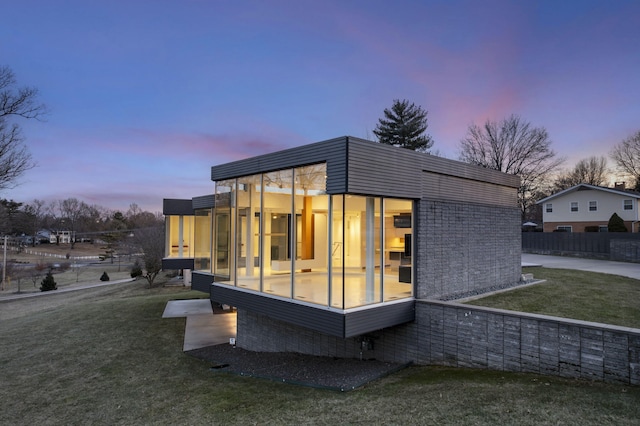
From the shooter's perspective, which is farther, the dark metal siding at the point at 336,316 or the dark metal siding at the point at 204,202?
the dark metal siding at the point at 204,202

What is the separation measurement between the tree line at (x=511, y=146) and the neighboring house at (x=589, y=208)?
4.40m

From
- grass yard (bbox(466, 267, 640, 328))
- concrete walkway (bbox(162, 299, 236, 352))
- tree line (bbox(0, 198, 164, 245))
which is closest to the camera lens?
grass yard (bbox(466, 267, 640, 328))

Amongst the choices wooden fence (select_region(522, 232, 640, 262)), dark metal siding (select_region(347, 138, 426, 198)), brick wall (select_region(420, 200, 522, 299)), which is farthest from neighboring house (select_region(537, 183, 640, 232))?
dark metal siding (select_region(347, 138, 426, 198))

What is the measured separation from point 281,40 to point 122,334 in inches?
552

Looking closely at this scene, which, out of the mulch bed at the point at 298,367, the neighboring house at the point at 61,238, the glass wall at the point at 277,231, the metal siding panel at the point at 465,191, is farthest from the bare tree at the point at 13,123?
the neighboring house at the point at 61,238

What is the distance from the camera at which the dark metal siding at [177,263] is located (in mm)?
19141

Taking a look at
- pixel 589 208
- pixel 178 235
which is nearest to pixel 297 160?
pixel 178 235

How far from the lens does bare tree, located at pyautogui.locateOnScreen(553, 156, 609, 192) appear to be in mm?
44719

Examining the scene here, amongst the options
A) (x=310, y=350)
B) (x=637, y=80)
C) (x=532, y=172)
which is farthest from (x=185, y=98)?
(x=532, y=172)

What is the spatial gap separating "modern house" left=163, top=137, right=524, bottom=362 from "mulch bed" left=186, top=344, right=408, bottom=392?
34cm

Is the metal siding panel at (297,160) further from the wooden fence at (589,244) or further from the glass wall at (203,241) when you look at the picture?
the wooden fence at (589,244)

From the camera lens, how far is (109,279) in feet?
125

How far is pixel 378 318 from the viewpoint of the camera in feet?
24.2

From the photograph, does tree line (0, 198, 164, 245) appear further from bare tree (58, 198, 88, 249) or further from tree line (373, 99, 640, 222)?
tree line (373, 99, 640, 222)
